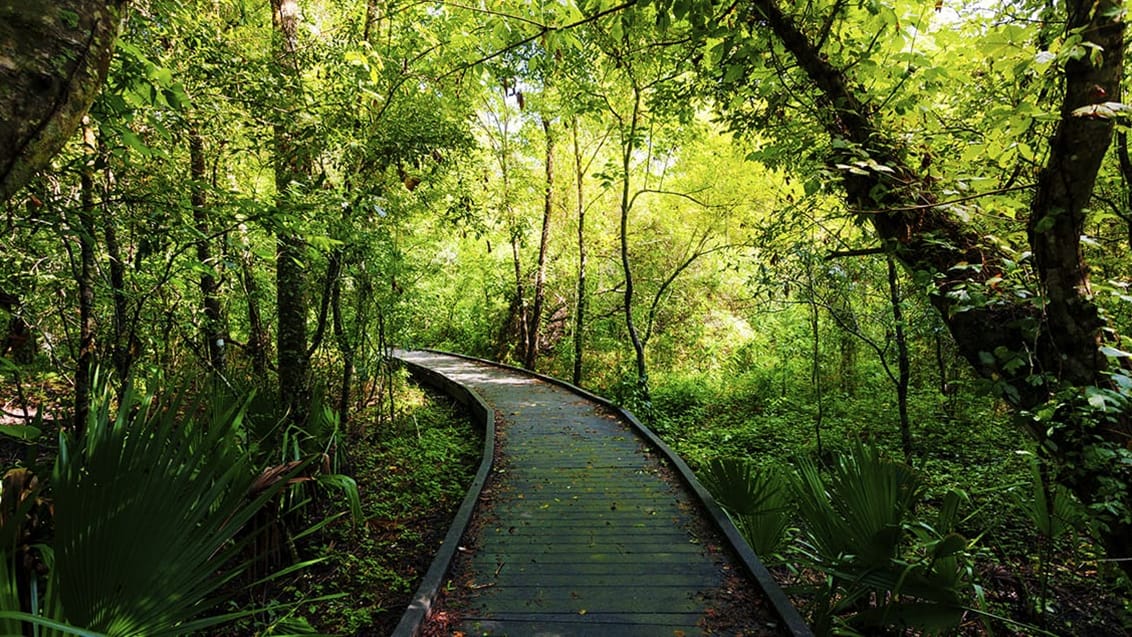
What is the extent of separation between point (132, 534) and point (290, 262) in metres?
4.68

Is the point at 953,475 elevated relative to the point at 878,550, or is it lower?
lower

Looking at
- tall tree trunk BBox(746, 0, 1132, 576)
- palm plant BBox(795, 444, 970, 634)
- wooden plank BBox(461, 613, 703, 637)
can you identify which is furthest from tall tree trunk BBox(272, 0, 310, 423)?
palm plant BBox(795, 444, 970, 634)

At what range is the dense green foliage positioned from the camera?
2.55m

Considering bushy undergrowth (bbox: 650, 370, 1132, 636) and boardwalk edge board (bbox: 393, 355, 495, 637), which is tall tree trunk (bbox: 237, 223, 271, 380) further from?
bushy undergrowth (bbox: 650, 370, 1132, 636)

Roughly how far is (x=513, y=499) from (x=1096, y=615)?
531cm

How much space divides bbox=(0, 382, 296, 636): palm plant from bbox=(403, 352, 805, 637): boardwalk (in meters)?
2.18

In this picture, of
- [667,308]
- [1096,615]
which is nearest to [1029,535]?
[1096,615]

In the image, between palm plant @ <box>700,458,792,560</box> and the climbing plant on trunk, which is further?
palm plant @ <box>700,458,792,560</box>

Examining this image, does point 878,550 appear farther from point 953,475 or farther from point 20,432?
point 953,475

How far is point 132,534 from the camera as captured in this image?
1375mm

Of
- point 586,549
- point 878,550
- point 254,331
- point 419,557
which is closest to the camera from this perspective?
point 878,550

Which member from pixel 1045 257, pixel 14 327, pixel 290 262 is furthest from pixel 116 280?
pixel 1045 257

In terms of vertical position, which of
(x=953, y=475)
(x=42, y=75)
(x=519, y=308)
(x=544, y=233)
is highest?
(x=544, y=233)

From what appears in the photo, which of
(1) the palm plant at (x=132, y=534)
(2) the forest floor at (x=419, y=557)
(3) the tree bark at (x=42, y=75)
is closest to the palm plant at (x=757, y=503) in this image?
(2) the forest floor at (x=419, y=557)
